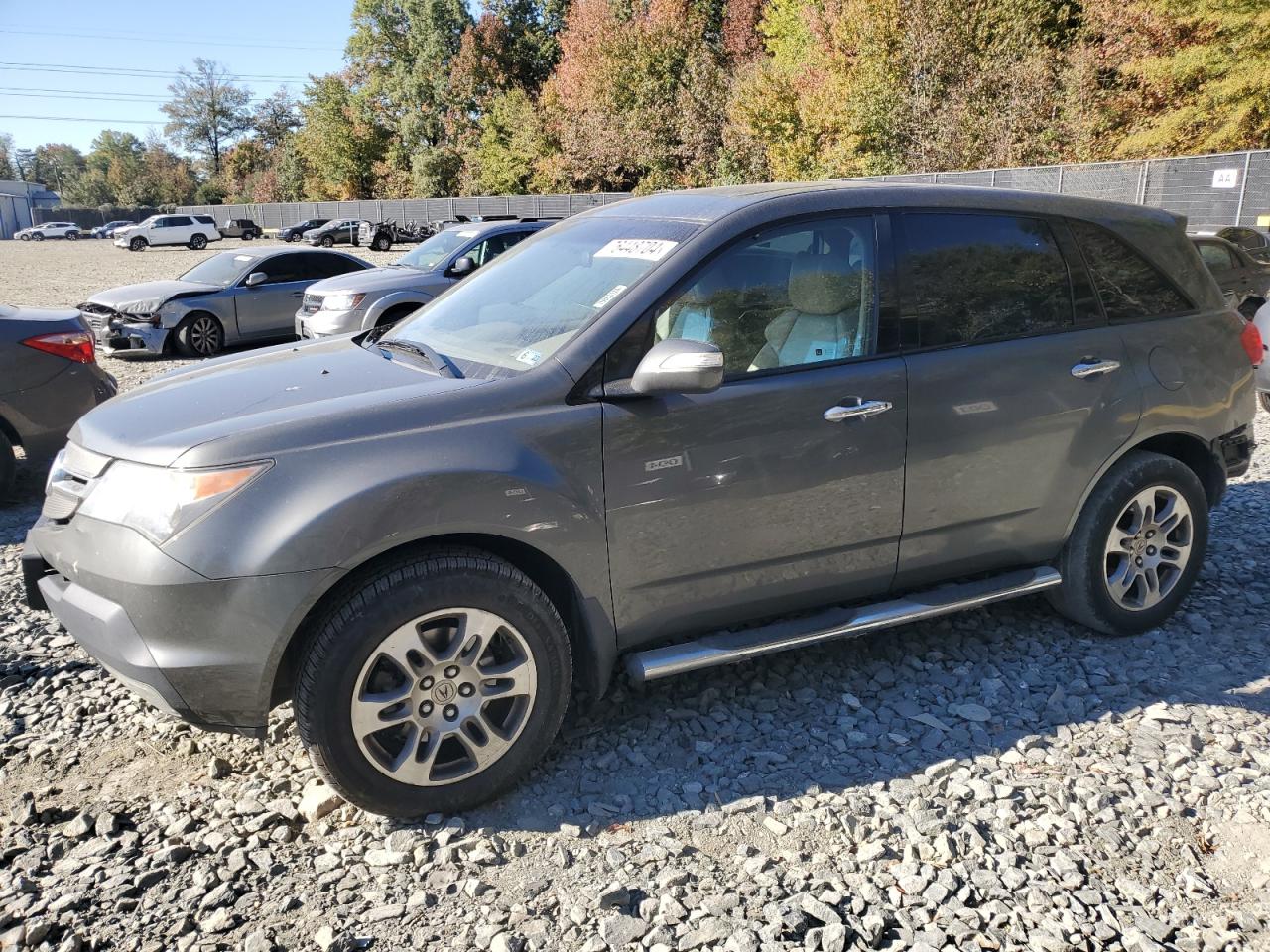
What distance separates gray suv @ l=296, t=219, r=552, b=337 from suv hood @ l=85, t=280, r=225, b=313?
7.10 ft

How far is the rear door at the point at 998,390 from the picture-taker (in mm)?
3754

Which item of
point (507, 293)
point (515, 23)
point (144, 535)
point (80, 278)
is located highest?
point (515, 23)

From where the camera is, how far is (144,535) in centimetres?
290

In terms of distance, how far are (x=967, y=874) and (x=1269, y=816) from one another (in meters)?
1.08

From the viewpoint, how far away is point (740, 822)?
3170mm

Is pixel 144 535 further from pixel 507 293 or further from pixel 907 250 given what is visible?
pixel 907 250

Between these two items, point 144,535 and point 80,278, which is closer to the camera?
point 144,535

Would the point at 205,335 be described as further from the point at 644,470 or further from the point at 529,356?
the point at 644,470

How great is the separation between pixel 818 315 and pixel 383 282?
31.3 feet

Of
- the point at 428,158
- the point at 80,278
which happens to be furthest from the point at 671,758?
the point at 428,158

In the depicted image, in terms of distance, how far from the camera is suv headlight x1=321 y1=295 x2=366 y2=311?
11688mm

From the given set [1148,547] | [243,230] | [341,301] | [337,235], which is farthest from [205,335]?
[243,230]

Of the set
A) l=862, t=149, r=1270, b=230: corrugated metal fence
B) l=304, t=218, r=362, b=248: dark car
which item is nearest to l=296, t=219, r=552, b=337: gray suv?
l=862, t=149, r=1270, b=230: corrugated metal fence

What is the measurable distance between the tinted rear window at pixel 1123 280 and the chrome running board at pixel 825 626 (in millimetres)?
1170
